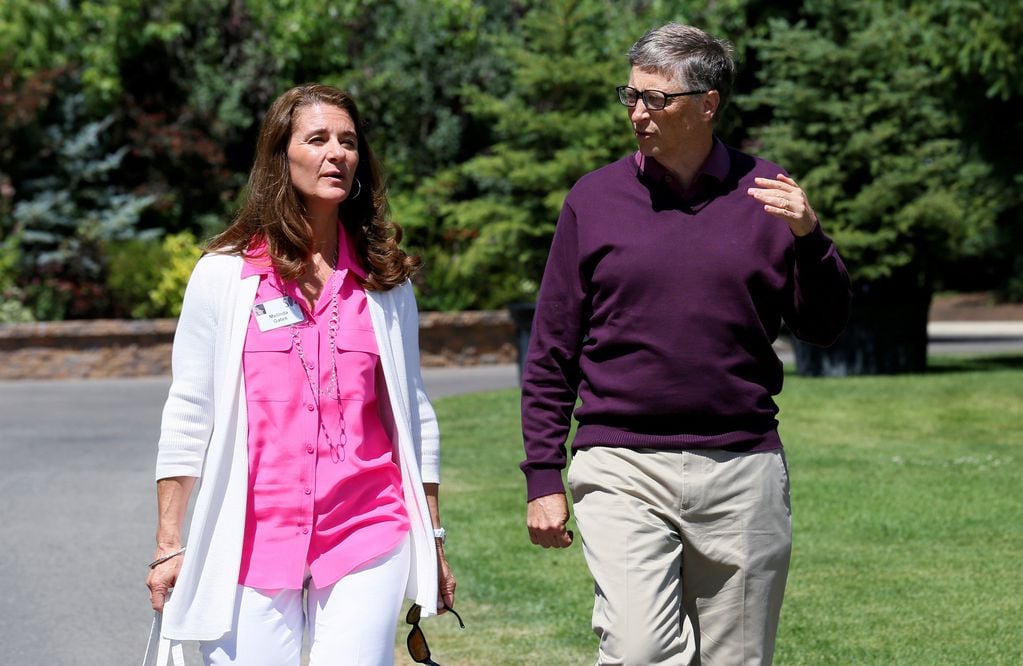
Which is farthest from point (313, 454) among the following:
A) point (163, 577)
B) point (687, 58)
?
point (687, 58)

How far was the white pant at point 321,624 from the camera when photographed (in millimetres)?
3457

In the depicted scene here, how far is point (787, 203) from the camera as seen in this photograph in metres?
3.74

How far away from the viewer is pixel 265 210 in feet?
12.3

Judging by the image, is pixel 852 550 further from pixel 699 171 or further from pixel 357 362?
pixel 357 362

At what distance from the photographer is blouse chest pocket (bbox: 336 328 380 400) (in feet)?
11.9

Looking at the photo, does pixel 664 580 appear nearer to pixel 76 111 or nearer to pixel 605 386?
pixel 605 386

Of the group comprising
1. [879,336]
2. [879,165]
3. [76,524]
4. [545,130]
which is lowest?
[879,336]

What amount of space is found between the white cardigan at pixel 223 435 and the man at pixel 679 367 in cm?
41

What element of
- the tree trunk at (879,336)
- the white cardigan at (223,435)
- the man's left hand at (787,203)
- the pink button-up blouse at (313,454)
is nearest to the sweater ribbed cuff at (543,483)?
the white cardigan at (223,435)

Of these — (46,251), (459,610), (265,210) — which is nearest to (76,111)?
(46,251)

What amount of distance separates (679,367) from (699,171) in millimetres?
515

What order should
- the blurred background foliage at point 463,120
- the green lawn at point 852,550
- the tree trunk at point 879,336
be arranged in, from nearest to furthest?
the green lawn at point 852,550, the blurred background foliage at point 463,120, the tree trunk at point 879,336

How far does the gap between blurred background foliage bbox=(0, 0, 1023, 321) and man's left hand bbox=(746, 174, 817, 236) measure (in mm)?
14582

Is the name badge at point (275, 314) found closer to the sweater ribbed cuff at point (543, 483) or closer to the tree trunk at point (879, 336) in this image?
the sweater ribbed cuff at point (543, 483)
